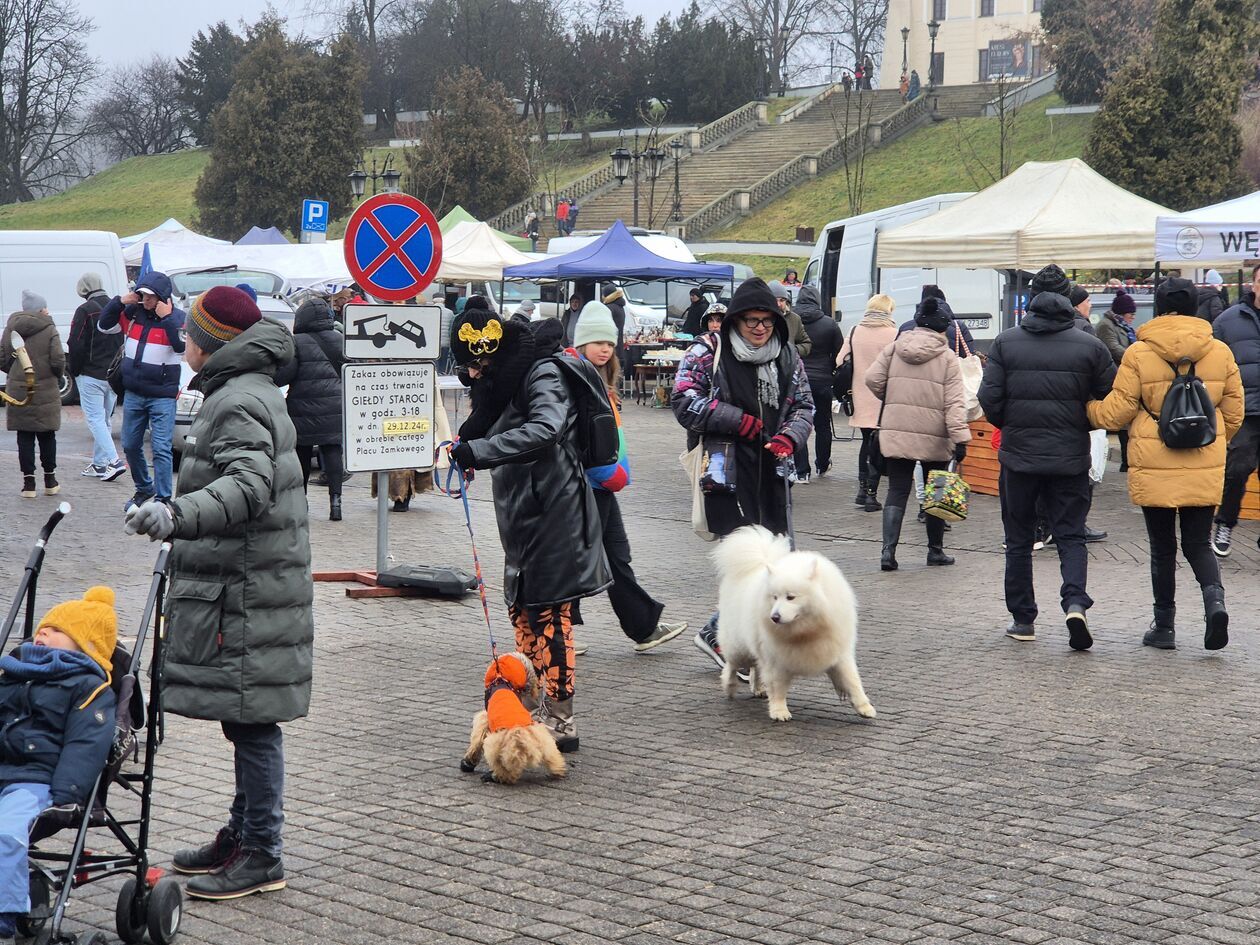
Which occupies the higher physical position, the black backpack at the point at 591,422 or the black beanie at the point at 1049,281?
the black beanie at the point at 1049,281

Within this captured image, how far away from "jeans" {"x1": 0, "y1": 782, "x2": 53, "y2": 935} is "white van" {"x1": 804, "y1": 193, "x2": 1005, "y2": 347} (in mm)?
17047

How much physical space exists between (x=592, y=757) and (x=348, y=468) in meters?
4.53

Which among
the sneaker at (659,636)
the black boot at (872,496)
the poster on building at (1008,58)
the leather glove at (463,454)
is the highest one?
the poster on building at (1008,58)

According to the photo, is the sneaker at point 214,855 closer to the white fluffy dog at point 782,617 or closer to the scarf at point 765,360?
the white fluffy dog at point 782,617

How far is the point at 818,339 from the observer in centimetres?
1647

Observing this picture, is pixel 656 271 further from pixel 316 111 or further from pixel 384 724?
pixel 316 111

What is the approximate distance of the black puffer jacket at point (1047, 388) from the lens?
8555mm

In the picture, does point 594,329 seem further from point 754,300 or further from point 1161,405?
point 1161,405

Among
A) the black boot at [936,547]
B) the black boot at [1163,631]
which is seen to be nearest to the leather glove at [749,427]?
the black boot at [1163,631]

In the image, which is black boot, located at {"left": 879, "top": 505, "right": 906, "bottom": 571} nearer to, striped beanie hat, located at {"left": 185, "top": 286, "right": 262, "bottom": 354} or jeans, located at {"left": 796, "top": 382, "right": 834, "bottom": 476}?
jeans, located at {"left": 796, "top": 382, "right": 834, "bottom": 476}

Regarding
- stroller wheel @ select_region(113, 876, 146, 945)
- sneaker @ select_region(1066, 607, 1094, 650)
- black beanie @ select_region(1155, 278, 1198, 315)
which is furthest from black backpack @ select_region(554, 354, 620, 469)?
black beanie @ select_region(1155, 278, 1198, 315)

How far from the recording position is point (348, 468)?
1045 centimetres

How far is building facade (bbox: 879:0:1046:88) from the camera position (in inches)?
3568

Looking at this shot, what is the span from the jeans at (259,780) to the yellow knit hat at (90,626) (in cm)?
50
